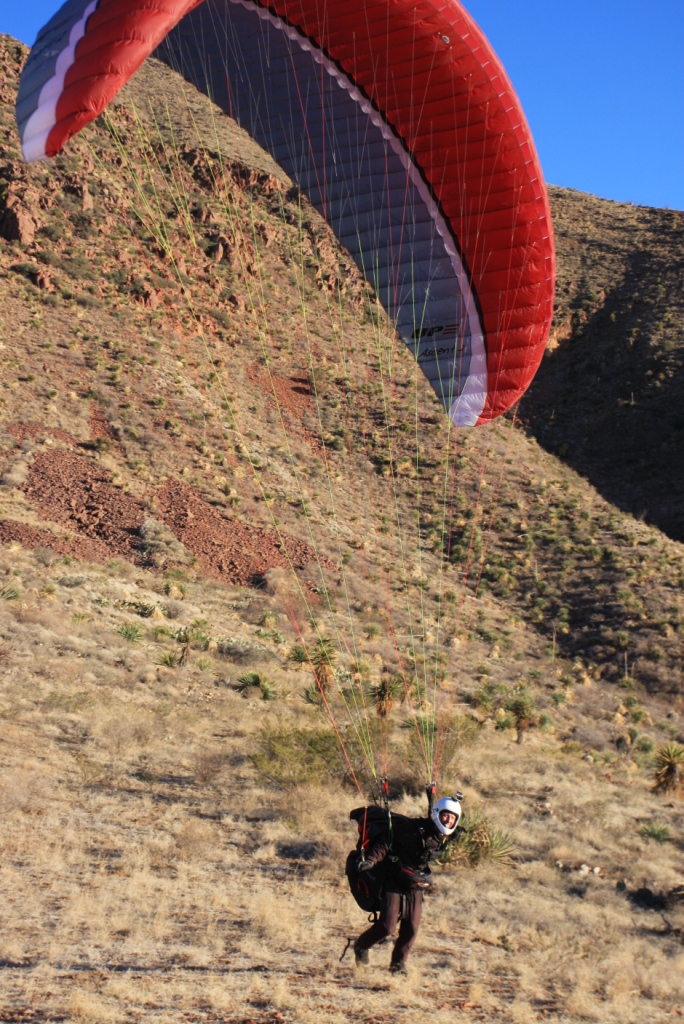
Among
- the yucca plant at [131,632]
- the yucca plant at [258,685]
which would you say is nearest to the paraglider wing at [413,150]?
the yucca plant at [258,685]

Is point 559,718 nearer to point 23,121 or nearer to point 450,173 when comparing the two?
point 450,173

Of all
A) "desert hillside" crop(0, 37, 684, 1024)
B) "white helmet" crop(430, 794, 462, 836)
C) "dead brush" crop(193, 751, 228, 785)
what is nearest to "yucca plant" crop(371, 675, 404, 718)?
"desert hillside" crop(0, 37, 684, 1024)

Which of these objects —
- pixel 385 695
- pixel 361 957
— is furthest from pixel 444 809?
pixel 385 695

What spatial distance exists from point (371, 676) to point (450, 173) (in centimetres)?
944

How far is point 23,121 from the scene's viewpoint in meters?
6.14

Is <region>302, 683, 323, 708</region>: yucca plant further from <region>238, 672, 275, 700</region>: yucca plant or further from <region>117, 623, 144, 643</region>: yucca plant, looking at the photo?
<region>117, 623, 144, 643</region>: yucca plant

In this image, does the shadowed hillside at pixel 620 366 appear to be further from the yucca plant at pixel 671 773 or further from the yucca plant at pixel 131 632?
the yucca plant at pixel 131 632

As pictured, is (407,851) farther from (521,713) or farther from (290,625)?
(290,625)

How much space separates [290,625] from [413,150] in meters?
10.6

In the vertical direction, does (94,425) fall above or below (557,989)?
above

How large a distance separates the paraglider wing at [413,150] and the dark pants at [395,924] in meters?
5.63

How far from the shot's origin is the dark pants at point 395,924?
16.4ft

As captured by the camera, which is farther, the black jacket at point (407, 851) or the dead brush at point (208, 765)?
the dead brush at point (208, 765)

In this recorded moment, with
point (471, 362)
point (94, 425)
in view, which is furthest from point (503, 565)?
point (471, 362)
